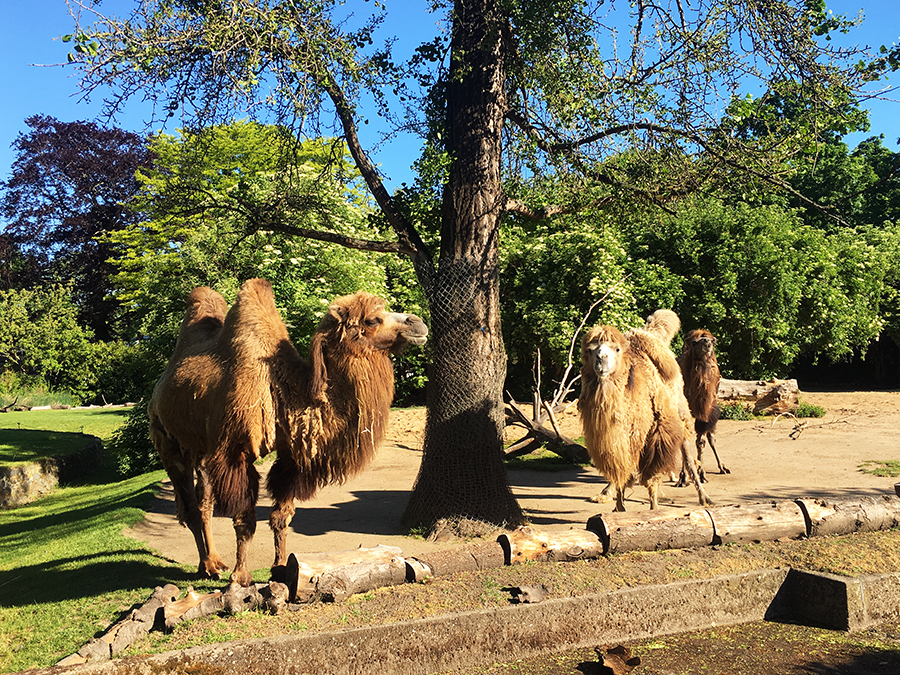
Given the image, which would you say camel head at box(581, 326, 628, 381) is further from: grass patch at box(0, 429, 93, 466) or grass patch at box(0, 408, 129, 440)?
grass patch at box(0, 408, 129, 440)

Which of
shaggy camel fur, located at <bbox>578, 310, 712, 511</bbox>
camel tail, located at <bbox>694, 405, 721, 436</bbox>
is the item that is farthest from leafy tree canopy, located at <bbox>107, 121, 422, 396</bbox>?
camel tail, located at <bbox>694, 405, 721, 436</bbox>

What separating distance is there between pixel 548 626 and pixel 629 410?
9.89 feet

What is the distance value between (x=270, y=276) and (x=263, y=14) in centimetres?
829

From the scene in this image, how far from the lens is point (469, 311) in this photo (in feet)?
23.8

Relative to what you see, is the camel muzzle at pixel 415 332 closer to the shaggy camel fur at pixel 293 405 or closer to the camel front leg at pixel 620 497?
the shaggy camel fur at pixel 293 405

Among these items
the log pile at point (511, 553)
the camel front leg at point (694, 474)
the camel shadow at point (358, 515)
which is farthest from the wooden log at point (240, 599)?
the camel front leg at point (694, 474)

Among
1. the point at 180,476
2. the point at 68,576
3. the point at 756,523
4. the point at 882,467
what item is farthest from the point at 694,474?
the point at 68,576

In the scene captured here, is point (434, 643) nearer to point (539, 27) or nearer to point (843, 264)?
point (539, 27)

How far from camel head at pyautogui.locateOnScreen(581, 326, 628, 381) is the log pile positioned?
1572 millimetres

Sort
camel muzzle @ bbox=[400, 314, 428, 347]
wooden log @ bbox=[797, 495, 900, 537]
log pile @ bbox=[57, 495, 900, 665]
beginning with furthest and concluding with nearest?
1. wooden log @ bbox=[797, 495, 900, 537]
2. camel muzzle @ bbox=[400, 314, 428, 347]
3. log pile @ bbox=[57, 495, 900, 665]

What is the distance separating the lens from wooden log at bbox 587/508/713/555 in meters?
5.75

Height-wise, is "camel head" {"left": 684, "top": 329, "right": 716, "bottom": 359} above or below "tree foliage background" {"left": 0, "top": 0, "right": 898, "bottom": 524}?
below

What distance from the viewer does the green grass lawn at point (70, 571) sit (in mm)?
4789

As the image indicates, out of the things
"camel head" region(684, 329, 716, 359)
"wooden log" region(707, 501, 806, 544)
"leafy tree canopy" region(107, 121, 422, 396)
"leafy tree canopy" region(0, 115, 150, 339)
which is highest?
"leafy tree canopy" region(0, 115, 150, 339)
